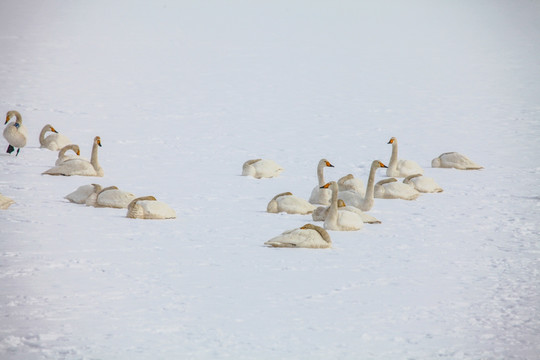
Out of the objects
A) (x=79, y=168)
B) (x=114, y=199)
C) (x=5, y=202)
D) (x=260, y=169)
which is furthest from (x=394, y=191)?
(x=5, y=202)

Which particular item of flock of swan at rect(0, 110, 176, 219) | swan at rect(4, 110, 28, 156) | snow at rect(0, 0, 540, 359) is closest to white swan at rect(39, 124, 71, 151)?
snow at rect(0, 0, 540, 359)

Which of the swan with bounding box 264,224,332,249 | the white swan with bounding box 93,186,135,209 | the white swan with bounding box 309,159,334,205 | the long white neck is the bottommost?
the swan with bounding box 264,224,332,249

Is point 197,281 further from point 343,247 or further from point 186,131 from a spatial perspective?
point 186,131

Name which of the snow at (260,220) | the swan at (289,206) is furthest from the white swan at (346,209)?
the swan at (289,206)

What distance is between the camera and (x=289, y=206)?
1140 centimetres

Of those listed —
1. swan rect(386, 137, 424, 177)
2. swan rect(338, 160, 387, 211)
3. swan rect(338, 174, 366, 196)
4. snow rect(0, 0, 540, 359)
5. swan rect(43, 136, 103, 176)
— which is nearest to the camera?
snow rect(0, 0, 540, 359)

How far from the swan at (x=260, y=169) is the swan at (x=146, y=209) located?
3847 mm

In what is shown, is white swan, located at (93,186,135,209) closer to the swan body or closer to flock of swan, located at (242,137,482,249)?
the swan body

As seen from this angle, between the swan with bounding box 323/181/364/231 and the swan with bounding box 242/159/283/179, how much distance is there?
4.15m

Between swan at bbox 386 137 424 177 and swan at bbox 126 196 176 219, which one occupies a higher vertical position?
swan at bbox 386 137 424 177

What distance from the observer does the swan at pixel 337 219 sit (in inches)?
404

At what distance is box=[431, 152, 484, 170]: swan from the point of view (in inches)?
622

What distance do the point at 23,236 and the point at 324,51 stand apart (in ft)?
105

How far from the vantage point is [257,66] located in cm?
3509
